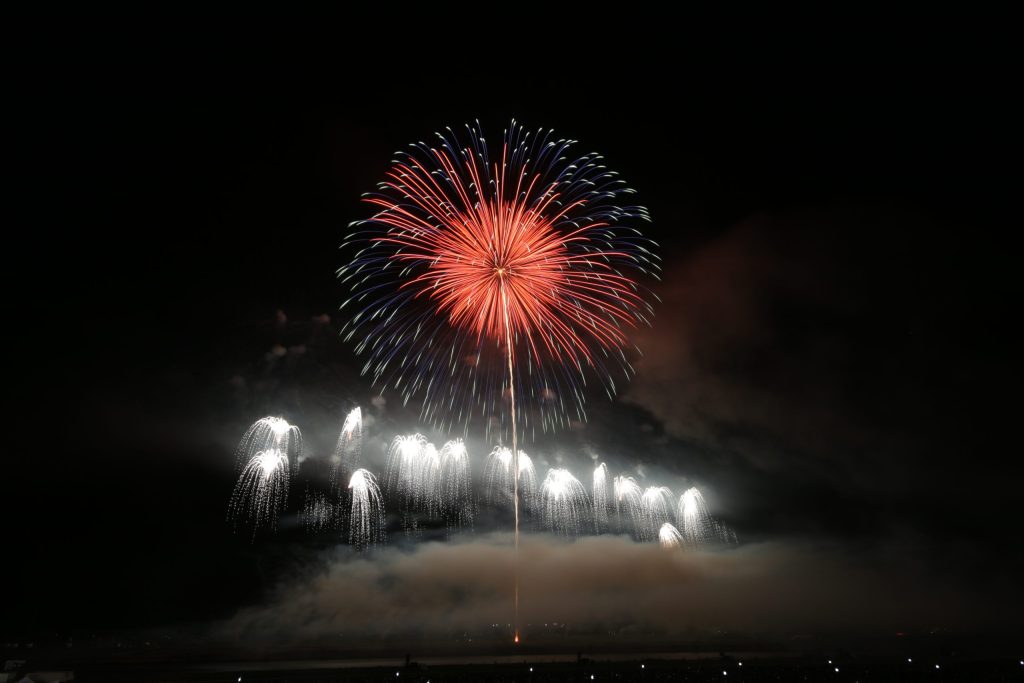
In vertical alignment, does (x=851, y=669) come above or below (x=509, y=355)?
below

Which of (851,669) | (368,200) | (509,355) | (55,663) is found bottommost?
(851,669)

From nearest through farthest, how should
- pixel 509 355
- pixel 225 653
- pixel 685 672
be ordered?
pixel 509 355, pixel 685 672, pixel 225 653

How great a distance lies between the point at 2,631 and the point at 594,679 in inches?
3926

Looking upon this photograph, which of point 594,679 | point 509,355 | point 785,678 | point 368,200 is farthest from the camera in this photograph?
point 785,678

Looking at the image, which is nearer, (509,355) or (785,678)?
(509,355)

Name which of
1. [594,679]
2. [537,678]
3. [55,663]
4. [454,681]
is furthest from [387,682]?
[55,663]

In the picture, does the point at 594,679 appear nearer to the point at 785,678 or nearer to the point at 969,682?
the point at 785,678

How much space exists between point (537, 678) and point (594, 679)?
6582 mm

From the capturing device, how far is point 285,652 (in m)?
145

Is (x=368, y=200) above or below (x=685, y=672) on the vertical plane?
above

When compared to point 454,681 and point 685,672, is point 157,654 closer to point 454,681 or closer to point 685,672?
point 454,681

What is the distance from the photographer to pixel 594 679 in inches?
2650

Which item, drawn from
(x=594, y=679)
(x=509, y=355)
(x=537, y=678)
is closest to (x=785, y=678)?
(x=594, y=679)

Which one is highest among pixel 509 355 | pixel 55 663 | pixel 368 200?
pixel 368 200
